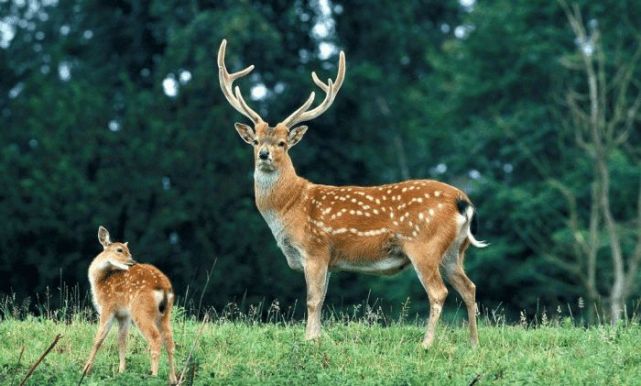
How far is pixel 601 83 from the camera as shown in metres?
25.9

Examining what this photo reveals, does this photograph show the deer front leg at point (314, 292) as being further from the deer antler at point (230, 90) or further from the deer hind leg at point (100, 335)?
the deer hind leg at point (100, 335)

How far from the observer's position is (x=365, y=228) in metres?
10.9

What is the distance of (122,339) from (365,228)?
2.47m

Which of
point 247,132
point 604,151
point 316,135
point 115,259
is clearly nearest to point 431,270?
point 247,132

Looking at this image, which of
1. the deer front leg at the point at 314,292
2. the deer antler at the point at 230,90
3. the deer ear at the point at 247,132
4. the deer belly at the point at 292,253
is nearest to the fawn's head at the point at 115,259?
the deer front leg at the point at 314,292

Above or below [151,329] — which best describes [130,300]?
above

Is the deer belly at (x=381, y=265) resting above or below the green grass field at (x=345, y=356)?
above

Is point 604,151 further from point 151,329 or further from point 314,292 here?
point 151,329

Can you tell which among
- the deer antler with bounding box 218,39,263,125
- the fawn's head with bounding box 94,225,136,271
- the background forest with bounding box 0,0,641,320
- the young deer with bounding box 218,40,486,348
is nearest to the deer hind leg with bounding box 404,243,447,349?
the young deer with bounding box 218,40,486,348

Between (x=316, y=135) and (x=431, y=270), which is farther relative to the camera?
(x=316, y=135)

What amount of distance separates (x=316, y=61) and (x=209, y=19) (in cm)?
300

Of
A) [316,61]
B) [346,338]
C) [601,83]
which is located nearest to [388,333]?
[346,338]

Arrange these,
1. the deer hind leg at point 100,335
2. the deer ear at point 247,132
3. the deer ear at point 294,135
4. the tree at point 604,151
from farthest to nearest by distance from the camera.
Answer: the tree at point 604,151 → the deer ear at point 247,132 → the deer ear at point 294,135 → the deer hind leg at point 100,335

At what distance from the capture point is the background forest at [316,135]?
75.0 ft
